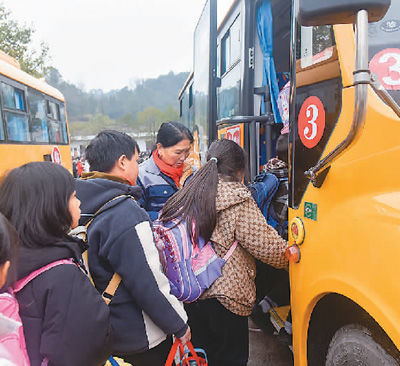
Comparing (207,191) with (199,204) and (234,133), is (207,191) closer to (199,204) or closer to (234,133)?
(199,204)

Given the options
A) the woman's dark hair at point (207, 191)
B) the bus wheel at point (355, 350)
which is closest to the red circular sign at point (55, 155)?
the woman's dark hair at point (207, 191)

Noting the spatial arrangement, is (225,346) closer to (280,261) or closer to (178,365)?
(178,365)

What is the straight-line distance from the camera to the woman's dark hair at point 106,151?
183 centimetres

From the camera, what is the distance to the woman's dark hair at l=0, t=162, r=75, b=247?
4.11 ft

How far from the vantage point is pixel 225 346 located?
7.16 ft

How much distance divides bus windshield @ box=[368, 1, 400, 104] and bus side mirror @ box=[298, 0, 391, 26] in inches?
11.1

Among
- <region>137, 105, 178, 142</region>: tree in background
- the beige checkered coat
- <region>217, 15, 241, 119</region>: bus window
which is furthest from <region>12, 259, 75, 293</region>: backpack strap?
<region>137, 105, 178, 142</region>: tree in background

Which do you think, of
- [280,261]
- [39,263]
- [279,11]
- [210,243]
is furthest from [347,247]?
[279,11]

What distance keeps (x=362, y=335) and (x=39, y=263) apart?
1232 mm

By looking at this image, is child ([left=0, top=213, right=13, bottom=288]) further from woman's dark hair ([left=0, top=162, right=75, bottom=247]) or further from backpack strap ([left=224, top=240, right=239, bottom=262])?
backpack strap ([left=224, top=240, right=239, bottom=262])

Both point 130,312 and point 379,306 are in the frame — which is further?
point 130,312

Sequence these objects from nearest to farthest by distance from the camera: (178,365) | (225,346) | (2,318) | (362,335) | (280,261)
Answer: (2,318) → (362,335) → (178,365) → (280,261) → (225,346)

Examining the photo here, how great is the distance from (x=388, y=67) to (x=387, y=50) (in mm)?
74

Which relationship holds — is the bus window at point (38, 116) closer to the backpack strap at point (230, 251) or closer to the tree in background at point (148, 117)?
the backpack strap at point (230, 251)
